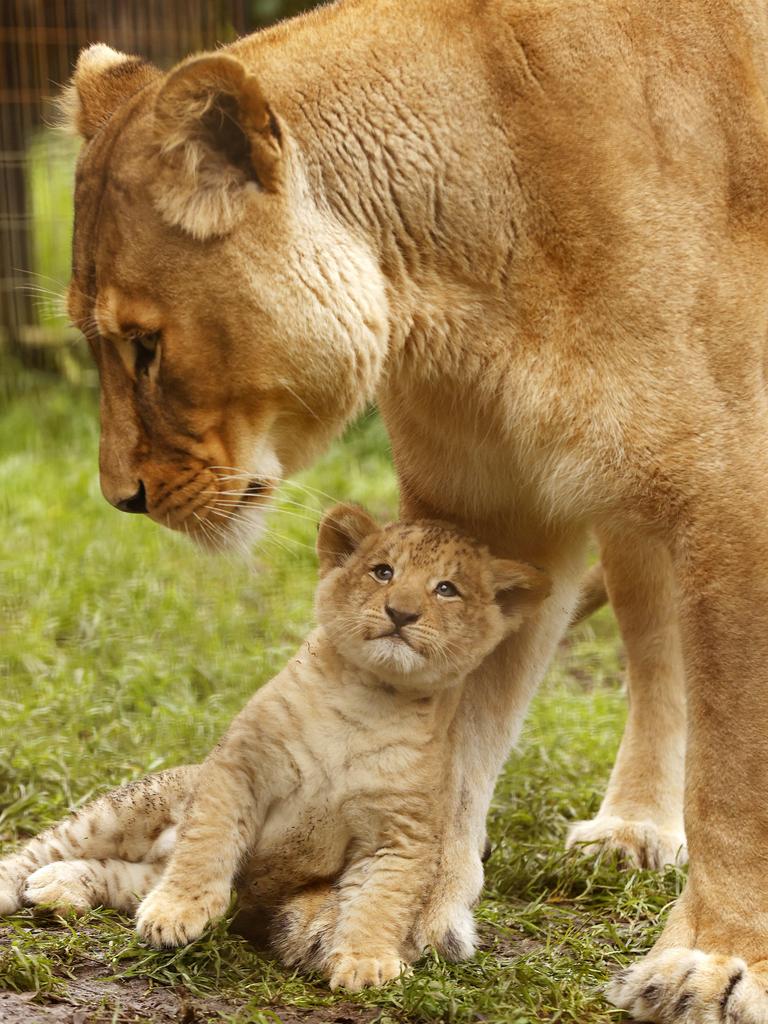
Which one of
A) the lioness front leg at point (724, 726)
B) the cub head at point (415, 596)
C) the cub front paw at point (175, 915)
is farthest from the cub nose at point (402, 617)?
the cub front paw at point (175, 915)

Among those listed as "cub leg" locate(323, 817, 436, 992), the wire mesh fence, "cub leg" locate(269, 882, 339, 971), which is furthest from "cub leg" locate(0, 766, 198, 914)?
the wire mesh fence

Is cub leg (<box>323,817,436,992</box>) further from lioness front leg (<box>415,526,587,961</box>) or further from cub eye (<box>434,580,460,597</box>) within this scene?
cub eye (<box>434,580,460,597</box>)

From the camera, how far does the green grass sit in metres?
3.20

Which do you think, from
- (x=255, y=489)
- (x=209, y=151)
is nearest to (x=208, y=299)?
(x=209, y=151)

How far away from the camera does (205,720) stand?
495 centimetres

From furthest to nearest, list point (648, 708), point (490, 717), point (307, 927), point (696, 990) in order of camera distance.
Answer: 1. point (648, 708)
2. point (490, 717)
3. point (307, 927)
4. point (696, 990)

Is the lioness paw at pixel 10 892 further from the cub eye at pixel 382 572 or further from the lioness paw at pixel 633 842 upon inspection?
the lioness paw at pixel 633 842

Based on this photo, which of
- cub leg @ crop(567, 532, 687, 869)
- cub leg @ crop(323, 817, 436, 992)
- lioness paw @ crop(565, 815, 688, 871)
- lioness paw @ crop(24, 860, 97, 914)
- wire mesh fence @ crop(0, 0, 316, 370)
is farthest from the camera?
wire mesh fence @ crop(0, 0, 316, 370)

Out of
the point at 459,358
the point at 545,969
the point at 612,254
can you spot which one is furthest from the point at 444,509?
the point at 545,969

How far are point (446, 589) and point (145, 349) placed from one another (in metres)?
0.78

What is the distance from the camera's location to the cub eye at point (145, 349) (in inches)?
126

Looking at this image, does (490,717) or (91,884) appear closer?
(91,884)

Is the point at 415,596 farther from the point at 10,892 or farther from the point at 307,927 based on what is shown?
the point at 10,892

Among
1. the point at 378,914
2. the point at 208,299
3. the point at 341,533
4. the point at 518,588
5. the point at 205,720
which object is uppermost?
the point at 208,299
